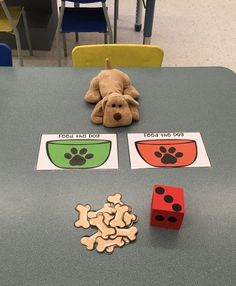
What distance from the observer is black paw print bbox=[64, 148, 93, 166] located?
896 mm

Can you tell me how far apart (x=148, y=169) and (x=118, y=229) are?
205 mm

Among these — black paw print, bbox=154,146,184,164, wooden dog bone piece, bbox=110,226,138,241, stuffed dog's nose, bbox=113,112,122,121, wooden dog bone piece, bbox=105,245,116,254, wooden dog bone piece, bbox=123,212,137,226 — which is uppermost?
stuffed dog's nose, bbox=113,112,122,121

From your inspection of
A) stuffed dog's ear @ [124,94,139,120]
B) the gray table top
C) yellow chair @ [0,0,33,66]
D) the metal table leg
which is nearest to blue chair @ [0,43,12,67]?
the gray table top

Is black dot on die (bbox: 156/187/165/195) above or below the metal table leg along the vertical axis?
below

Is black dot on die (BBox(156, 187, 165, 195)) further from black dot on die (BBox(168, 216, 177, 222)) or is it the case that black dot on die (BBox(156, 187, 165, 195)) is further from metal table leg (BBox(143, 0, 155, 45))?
metal table leg (BBox(143, 0, 155, 45))

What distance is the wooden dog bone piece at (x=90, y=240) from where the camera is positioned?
0.72 metres

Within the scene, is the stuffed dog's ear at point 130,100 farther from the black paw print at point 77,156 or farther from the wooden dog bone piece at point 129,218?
the wooden dog bone piece at point 129,218

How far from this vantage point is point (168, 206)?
0.71m

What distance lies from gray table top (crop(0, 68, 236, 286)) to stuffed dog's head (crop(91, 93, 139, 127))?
0.03m

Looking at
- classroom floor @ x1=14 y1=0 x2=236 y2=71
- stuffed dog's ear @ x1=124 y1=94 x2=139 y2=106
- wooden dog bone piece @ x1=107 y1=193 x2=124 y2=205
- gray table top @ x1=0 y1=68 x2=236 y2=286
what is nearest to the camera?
gray table top @ x1=0 y1=68 x2=236 y2=286

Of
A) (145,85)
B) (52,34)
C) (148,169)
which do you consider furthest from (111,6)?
(148,169)

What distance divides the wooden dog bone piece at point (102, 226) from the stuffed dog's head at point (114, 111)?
13.1 inches

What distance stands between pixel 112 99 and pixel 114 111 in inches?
1.5

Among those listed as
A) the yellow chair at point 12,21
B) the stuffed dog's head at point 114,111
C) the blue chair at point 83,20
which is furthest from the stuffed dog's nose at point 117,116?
the yellow chair at point 12,21
